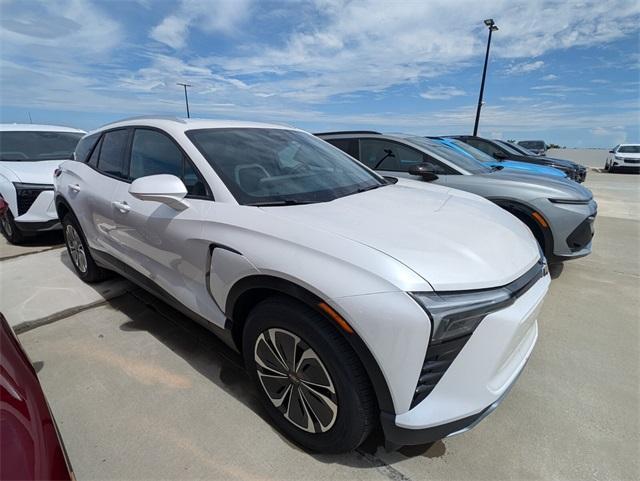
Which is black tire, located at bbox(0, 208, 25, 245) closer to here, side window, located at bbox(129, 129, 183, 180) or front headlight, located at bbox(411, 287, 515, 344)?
side window, located at bbox(129, 129, 183, 180)

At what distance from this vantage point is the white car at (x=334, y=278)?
4.92 ft

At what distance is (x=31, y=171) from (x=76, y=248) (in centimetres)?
220

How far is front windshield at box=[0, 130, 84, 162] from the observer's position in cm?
590

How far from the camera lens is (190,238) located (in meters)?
2.18

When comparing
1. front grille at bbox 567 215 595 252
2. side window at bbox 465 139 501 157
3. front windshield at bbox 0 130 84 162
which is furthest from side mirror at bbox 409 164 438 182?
side window at bbox 465 139 501 157

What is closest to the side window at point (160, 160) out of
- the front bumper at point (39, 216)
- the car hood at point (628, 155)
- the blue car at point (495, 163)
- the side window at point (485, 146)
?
the front bumper at point (39, 216)

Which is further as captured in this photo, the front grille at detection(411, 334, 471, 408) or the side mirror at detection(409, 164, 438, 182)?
the side mirror at detection(409, 164, 438, 182)

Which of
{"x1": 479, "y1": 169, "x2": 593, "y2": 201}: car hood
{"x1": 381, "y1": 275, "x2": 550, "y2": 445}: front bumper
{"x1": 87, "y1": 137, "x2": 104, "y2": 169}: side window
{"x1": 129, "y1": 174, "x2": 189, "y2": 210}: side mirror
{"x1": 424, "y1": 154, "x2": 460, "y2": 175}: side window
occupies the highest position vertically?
{"x1": 87, "y1": 137, "x2": 104, "y2": 169}: side window

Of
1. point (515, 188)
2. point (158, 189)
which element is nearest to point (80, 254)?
point (158, 189)

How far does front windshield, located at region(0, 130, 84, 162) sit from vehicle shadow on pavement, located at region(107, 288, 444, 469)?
3805 millimetres

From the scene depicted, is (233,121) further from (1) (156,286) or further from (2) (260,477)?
(2) (260,477)

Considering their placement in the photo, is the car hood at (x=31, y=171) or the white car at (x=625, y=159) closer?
the car hood at (x=31, y=171)

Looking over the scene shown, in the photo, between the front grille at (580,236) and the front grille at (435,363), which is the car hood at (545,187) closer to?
the front grille at (580,236)

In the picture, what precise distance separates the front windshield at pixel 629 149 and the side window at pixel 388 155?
22274 millimetres
